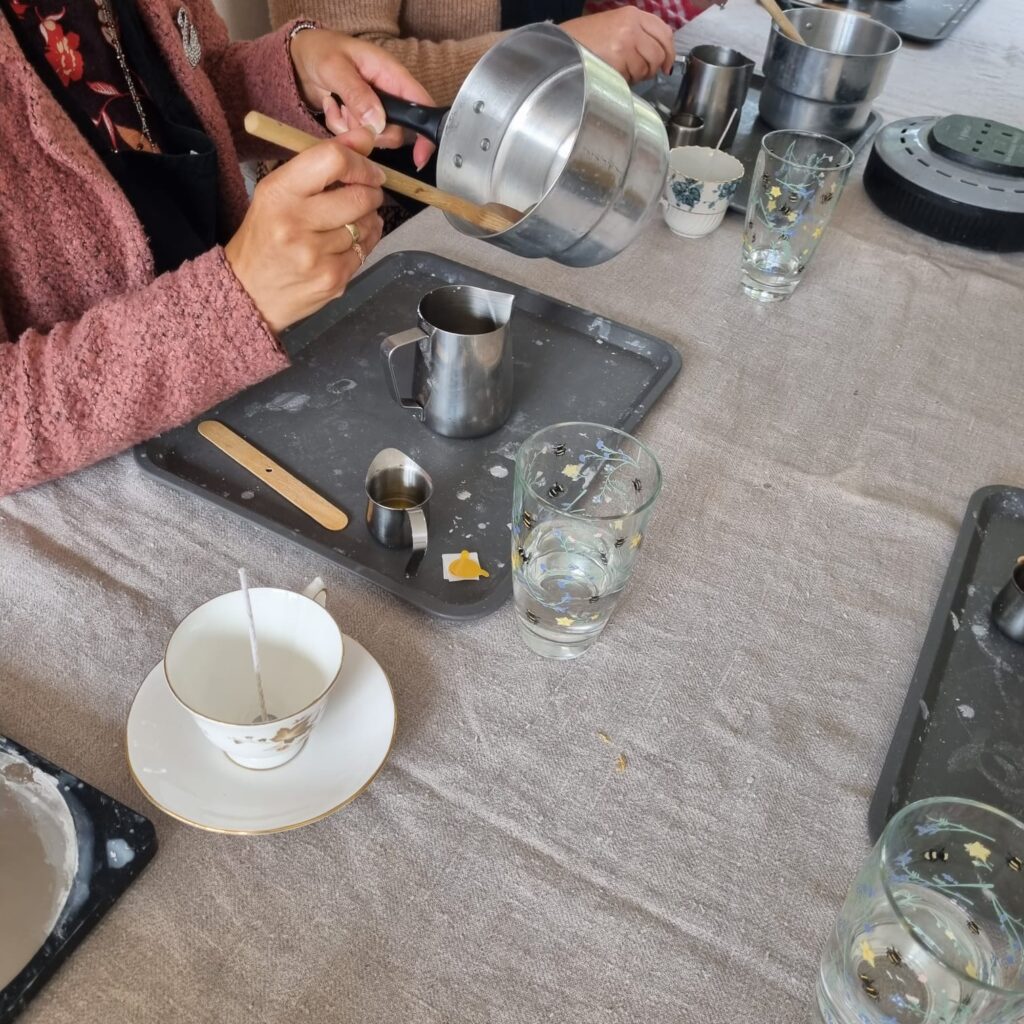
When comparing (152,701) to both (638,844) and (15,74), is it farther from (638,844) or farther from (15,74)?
(15,74)

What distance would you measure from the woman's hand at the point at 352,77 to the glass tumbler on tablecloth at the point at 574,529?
1.11 ft

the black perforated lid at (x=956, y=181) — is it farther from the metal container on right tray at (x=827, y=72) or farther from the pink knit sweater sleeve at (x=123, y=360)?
the pink knit sweater sleeve at (x=123, y=360)

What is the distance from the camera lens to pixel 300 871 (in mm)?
435

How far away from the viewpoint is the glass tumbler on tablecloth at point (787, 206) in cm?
Result: 81

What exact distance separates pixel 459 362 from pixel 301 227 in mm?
139

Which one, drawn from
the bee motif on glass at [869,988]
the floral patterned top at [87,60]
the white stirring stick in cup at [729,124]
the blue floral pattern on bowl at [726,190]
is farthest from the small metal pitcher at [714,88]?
the bee motif on glass at [869,988]

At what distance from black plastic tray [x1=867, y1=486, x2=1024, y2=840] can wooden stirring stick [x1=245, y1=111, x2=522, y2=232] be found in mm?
397

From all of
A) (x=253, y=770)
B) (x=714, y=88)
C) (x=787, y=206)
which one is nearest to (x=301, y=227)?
(x=253, y=770)

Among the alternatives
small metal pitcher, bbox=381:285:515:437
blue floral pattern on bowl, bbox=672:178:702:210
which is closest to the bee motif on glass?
small metal pitcher, bbox=381:285:515:437

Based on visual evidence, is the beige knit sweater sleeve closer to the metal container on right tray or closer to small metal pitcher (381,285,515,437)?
the metal container on right tray

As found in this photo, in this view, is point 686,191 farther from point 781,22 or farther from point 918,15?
point 918,15

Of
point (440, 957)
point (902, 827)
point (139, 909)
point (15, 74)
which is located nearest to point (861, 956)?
point (902, 827)

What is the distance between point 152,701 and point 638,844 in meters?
0.26

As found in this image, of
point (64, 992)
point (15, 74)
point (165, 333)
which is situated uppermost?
point (15, 74)
